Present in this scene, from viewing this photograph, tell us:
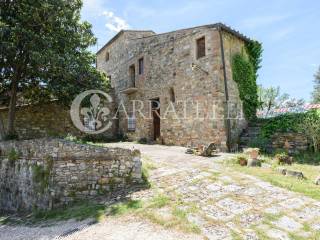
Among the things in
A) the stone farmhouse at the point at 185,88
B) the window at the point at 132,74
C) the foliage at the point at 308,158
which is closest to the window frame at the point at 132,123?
the stone farmhouse at the point at 185,88

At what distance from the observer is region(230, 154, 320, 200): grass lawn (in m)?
6.60

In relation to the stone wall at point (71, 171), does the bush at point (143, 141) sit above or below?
above

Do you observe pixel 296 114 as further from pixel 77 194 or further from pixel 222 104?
pixel 77 194

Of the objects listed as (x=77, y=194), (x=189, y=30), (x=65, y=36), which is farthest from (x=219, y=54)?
(x=77, y=194)

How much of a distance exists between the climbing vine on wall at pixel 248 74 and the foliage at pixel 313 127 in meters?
2.91

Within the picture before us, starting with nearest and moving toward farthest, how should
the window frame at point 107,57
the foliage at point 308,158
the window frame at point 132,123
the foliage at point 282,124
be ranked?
the foliage at point 308,158, the foliage at point 282,124, the window frame at point 132,123, the window frame at point 107,57

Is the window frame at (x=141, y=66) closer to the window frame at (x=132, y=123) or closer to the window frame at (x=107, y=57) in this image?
the window frame at (x=132, y=123)

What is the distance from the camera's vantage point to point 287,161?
9664 millimetres

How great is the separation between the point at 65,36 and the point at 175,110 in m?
5.84

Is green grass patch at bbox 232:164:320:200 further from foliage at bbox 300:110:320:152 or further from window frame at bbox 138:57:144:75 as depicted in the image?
window frame at bbox 138:57:144:75

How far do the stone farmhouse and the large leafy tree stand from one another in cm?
343

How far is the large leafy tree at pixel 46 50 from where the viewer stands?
34.4 feet

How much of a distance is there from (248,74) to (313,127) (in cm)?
418

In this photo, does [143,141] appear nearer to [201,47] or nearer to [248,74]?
[201,47]
